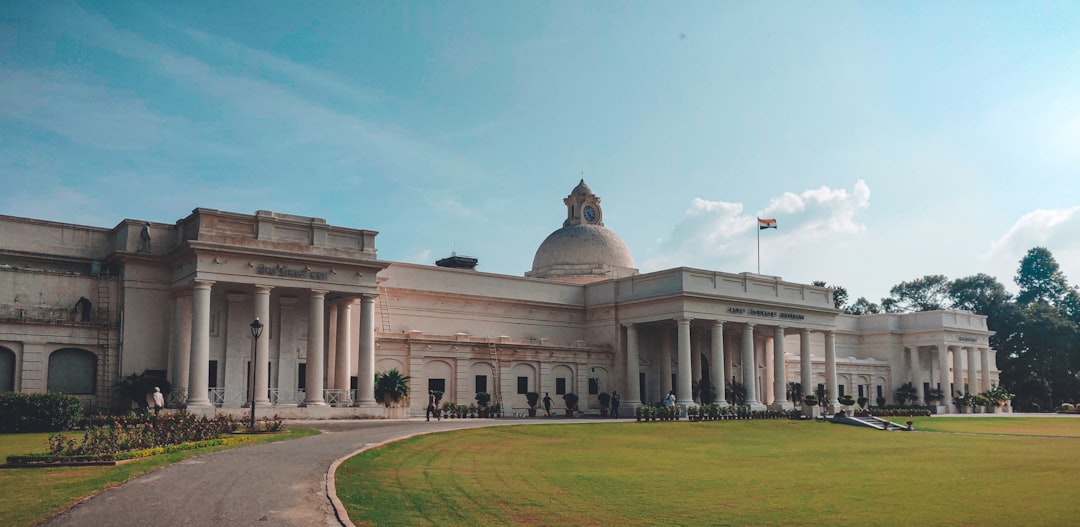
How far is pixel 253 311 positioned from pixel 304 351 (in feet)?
12.2

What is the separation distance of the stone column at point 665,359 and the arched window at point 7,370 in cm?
3931

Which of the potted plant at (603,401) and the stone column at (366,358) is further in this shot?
the potted plant at (603,401)

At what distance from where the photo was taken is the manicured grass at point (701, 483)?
1504cm

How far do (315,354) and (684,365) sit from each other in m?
24.7

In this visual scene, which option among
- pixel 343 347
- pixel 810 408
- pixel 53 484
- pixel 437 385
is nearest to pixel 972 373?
pixel 810 408

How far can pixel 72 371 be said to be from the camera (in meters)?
40.7

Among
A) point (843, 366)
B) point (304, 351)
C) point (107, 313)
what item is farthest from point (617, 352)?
point (107, 313)

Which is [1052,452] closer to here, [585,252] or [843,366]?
[585,252]

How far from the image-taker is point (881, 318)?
85.6 m

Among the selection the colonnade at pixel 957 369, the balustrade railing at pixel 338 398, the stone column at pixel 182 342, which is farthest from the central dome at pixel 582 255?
the stone column at pixel 182 342

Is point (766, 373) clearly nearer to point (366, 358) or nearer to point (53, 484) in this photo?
point (366, 358)

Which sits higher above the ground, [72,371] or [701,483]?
[72,371]

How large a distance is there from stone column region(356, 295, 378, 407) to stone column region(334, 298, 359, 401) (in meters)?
0.71

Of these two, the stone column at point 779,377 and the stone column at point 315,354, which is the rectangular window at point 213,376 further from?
the stone column at point 779,377
